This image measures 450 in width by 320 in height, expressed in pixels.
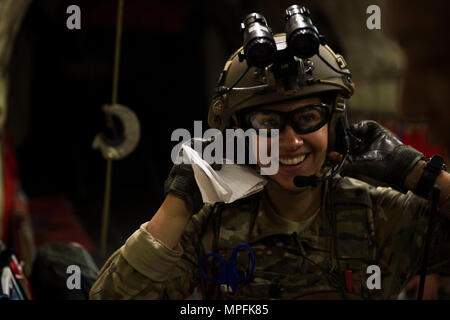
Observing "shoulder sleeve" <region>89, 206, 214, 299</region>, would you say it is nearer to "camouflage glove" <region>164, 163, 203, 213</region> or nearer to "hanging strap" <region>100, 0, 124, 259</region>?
"camouflage glove" <region>164, 163, 203, 213</region>

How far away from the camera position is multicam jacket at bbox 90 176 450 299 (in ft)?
4.05

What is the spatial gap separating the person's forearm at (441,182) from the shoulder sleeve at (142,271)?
0.54 metres

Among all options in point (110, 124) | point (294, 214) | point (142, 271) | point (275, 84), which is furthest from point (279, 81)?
point (110, 124)

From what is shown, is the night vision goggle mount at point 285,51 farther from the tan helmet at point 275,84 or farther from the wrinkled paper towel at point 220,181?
the wrinkled paper towel at point 220,181

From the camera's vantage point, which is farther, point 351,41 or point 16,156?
point 16,156

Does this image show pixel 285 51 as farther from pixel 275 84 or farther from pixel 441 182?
pixel 441 182

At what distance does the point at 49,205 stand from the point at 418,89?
8.63 feet

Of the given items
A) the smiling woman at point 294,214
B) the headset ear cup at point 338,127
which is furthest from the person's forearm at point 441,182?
the headset ear cup at point 338,127

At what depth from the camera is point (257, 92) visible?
120cm

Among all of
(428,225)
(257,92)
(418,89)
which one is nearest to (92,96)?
(257,92)

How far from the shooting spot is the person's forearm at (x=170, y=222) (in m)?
1.23

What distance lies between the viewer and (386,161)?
119cm

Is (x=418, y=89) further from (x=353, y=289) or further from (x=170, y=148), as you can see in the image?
(x=170, y=148)

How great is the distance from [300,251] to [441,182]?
1.20 ft
